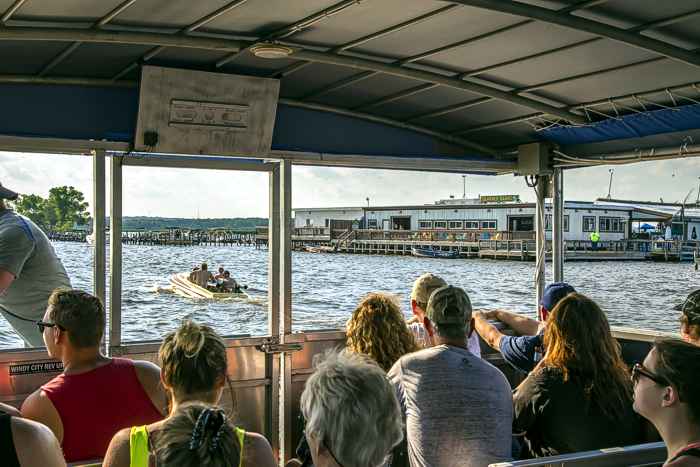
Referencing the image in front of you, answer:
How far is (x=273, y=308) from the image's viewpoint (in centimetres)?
460

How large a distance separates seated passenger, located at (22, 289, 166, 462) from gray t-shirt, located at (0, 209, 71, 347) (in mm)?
1113

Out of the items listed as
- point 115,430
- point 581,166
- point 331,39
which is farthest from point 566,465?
point 581,166

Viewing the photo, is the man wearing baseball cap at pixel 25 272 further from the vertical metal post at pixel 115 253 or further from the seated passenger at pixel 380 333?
the seated passenger at pixel 380 333

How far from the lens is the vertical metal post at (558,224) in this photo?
552 cm

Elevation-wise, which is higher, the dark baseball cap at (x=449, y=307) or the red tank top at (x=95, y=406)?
the dark baseball cap at (x=449, y=307)

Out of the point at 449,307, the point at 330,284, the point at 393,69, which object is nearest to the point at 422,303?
the point at 449,307

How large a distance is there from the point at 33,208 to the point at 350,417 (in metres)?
3.00

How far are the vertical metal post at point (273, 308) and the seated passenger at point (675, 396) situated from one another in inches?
118

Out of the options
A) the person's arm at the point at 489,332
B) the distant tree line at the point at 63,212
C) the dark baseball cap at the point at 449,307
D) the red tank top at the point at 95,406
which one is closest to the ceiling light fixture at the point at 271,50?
the distant tree line at the point at 63,212

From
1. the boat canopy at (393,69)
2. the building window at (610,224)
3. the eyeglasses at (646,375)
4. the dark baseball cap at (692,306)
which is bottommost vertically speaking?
the eyeglasses at (646,375)

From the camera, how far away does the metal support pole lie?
4512mm

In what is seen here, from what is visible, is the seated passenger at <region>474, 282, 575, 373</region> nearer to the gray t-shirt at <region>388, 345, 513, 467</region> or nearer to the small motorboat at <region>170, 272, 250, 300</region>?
the gray t-shirt at <region>388, 345, 513, 467</region>

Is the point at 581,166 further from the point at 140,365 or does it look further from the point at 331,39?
the point at 140,365

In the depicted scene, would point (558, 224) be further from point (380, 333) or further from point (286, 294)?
point (380, 333)
